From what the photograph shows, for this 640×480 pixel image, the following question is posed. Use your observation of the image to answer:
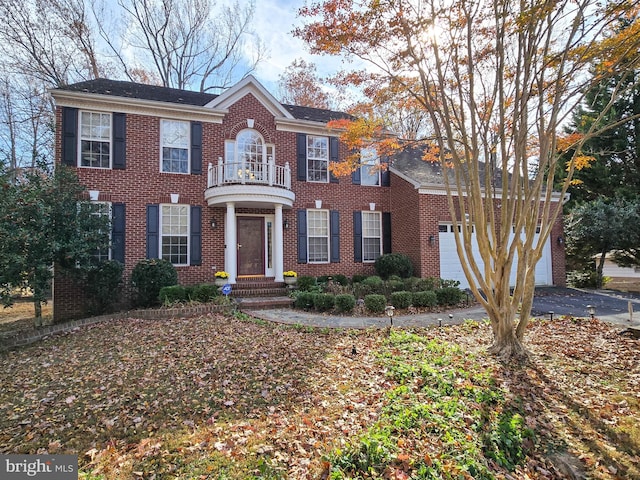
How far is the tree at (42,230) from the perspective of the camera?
7160 mm

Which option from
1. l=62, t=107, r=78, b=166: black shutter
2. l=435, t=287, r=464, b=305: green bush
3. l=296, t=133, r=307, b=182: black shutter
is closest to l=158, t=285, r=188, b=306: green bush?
l=62, t=107, r=78, b=166: black shutter

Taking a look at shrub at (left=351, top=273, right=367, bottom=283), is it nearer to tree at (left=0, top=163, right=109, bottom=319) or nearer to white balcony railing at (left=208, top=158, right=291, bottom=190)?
white balcony railing at (left=208, top=158, right=291, bottom=190)

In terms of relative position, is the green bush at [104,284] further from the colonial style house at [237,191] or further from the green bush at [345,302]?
the green bush at [345,302]

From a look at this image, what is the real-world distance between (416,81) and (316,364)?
592 centimetres

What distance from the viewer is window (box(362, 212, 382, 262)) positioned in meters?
13.1

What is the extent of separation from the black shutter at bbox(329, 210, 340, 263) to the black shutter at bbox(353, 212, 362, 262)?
2.30 ft

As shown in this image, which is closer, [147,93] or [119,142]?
[119,142]

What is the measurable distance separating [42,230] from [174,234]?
3533mm

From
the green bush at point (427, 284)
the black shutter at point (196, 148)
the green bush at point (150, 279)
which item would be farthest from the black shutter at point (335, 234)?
the green bush at point (150, 279)

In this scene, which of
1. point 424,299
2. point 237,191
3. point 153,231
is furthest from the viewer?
point 153,231

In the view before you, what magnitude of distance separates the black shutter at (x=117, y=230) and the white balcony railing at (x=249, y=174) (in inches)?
112

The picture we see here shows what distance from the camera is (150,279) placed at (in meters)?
9.18

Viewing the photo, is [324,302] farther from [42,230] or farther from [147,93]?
[147,93]

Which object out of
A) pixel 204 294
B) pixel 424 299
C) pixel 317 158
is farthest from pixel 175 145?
pixel 424 299
